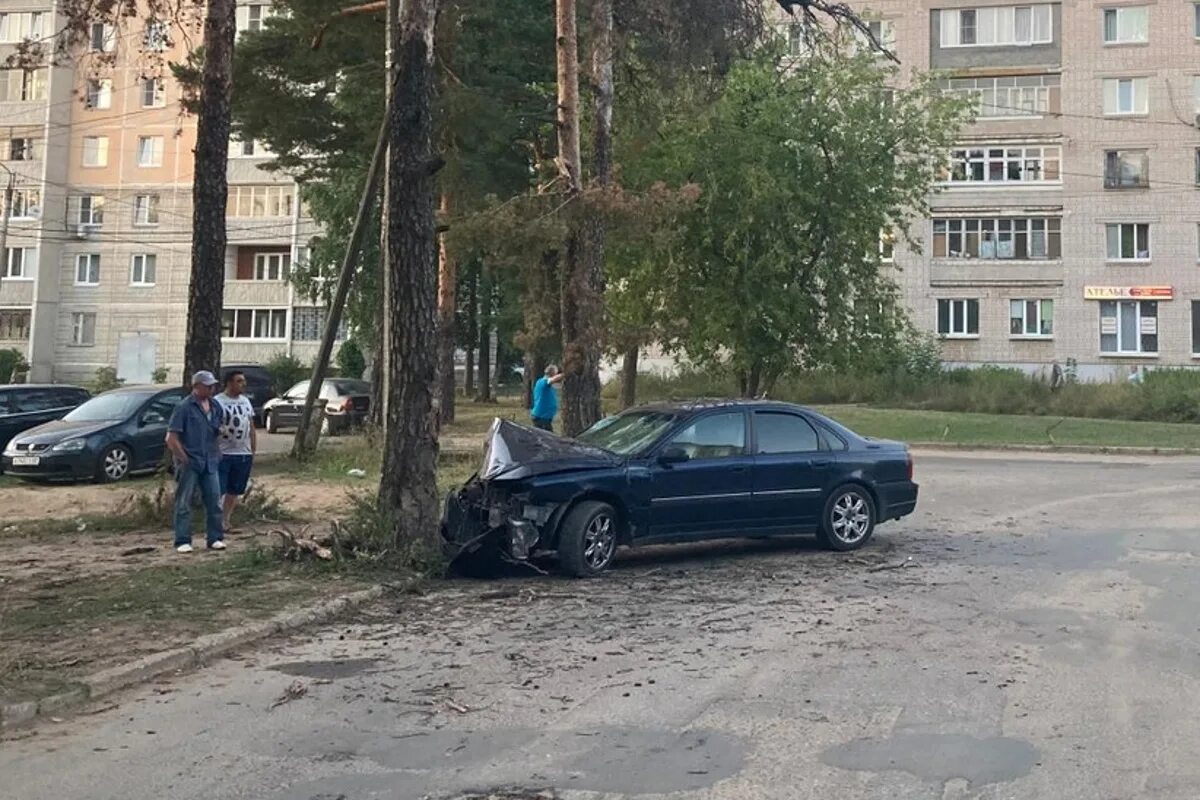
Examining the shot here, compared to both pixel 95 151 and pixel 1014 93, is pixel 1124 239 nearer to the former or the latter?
pixel 1014 93

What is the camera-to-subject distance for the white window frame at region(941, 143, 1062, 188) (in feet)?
151

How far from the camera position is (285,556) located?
10.1m

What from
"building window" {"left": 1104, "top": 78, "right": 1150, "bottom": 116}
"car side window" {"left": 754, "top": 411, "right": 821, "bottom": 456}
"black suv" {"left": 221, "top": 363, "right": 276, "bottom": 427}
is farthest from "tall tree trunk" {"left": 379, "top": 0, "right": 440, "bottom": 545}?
"building window" {"left": 1104, "top": 78, "right": 1150, "bottom": 116}

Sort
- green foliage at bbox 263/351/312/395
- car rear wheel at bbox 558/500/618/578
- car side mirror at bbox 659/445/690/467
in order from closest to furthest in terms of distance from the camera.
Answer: car rear wheel at bbox 558/500/618/578, car side mirror at bbox 659/445/690/467, green foliage at bbox 263/351/312/395

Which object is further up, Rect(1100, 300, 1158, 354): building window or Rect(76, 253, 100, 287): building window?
Rect(76, 253, 100, 287): building window

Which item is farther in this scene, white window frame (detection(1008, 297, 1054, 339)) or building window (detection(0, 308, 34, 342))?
building window (detection(0, 308, 34, 342))

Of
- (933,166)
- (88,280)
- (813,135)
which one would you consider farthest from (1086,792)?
(88,280)

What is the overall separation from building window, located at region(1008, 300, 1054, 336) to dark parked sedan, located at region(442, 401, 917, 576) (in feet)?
123

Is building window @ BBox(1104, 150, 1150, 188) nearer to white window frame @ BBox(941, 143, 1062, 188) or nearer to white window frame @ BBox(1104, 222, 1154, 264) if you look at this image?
white window frame @ BBox(1104, 222, 1154, 264)

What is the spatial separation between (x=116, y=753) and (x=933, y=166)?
97.9 ft

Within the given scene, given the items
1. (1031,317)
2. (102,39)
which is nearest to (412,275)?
(102,39)

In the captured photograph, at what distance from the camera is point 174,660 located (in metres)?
7.02

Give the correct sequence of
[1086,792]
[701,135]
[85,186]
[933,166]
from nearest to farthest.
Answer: [1086,792]
[701,135]
[933,166]
[85,186]

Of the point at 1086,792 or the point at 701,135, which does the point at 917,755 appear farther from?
the point at 701,135
